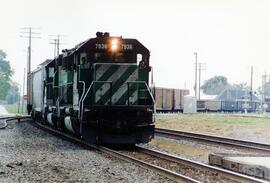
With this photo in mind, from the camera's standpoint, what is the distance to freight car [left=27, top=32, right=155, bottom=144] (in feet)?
43.8

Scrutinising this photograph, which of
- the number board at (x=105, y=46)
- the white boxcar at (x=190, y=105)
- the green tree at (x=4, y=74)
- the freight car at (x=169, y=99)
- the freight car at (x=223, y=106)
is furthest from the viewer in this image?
the green tree at (x=4, y=74)

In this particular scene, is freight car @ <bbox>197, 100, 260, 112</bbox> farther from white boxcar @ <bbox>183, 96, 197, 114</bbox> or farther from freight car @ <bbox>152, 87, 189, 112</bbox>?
white boxcar @ <bbox>183, 96, 197, 114</bbox>

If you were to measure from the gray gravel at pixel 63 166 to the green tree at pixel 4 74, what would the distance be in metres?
92.6

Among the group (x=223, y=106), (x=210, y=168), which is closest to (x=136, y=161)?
(x=210, y=168)

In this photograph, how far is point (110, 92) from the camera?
536 inches

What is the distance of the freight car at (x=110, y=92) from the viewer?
1334 cm

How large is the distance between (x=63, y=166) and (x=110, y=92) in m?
4.16

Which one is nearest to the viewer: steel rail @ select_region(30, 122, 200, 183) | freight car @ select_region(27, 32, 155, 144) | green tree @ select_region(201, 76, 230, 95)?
steel rail @ select_region(30, 122, 200, 183)

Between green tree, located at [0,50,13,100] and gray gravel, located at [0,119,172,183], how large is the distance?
92618 millimetres

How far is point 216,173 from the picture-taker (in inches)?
356

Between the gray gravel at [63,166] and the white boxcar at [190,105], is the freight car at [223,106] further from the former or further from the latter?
the gray gravel at [63,166]

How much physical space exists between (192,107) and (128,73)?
40.0 meters

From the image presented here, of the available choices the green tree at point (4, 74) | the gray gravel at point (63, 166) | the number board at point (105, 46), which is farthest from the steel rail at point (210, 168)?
the green tree at point (4, 74)

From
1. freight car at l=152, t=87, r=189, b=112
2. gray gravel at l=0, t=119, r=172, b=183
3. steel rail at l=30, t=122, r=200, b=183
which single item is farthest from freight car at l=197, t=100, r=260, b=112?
gray gravel at l=0, t=119, r=172, b=183
